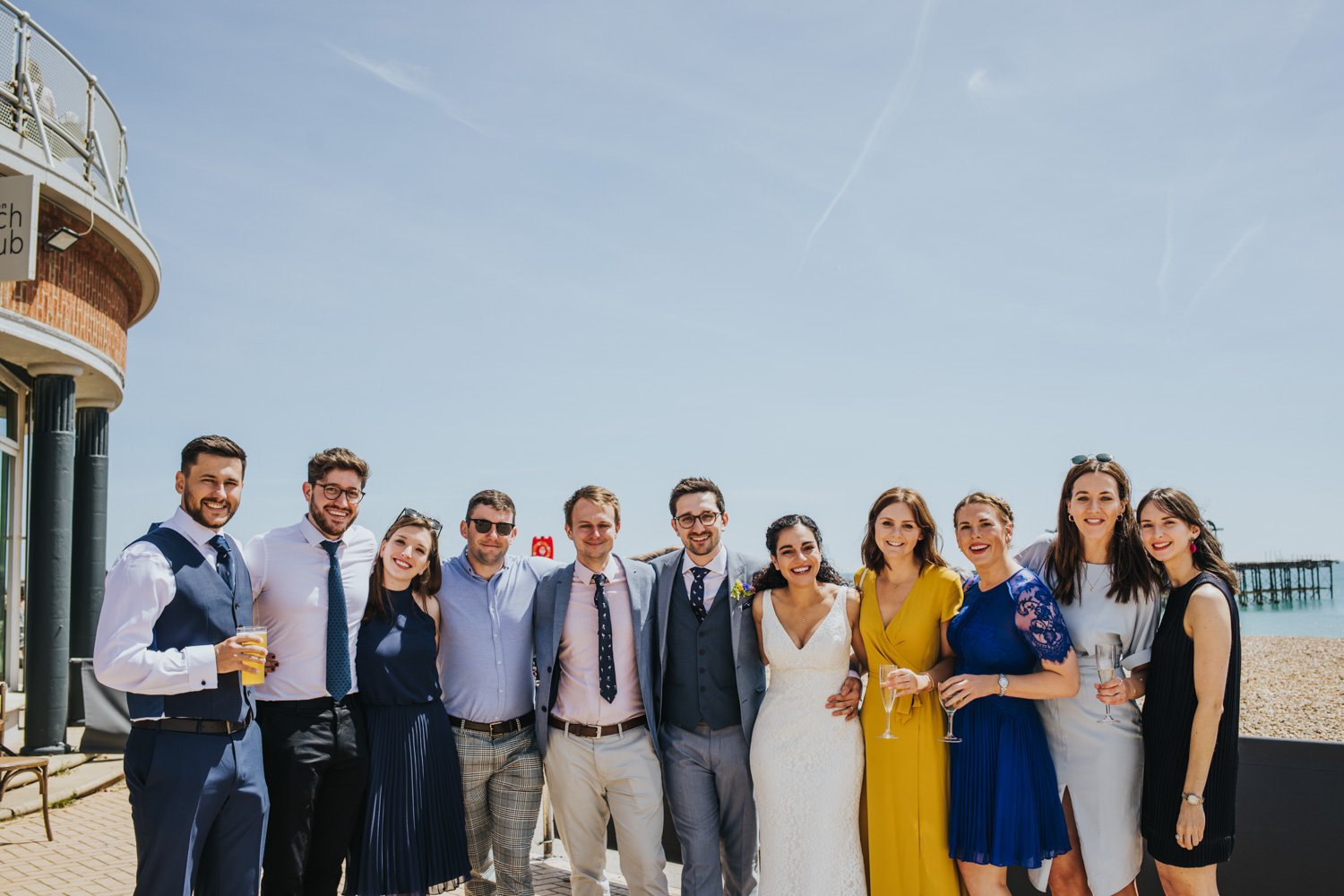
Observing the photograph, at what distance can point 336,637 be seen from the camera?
443 centimetres

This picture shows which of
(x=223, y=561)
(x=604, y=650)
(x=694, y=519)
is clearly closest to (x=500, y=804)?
(x=604, y=650)

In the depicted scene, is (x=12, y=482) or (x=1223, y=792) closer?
(x=1223, y=792)

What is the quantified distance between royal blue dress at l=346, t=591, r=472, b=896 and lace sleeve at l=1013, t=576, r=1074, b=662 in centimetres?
276

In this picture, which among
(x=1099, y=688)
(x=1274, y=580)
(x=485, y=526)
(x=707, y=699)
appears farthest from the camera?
(x=1274, y=580)

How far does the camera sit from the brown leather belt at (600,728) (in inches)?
190

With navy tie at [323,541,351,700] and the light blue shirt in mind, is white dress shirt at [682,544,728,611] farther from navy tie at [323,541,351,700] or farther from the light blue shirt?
navy tie at [323,541,351,700]

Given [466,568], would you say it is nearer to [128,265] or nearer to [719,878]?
[719,878]

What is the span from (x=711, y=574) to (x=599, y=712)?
0.88 m

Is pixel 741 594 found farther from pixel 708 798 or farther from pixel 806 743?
pixel 708 798

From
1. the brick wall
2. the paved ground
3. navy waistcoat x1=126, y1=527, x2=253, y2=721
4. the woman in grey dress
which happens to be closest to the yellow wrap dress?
the woman in grey dress

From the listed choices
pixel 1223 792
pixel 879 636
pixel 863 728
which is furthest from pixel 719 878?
pixel 1223 792

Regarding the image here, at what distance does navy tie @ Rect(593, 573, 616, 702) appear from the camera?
4.80 m

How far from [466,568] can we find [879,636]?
2.12 metres

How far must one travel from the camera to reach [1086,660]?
170 inches
